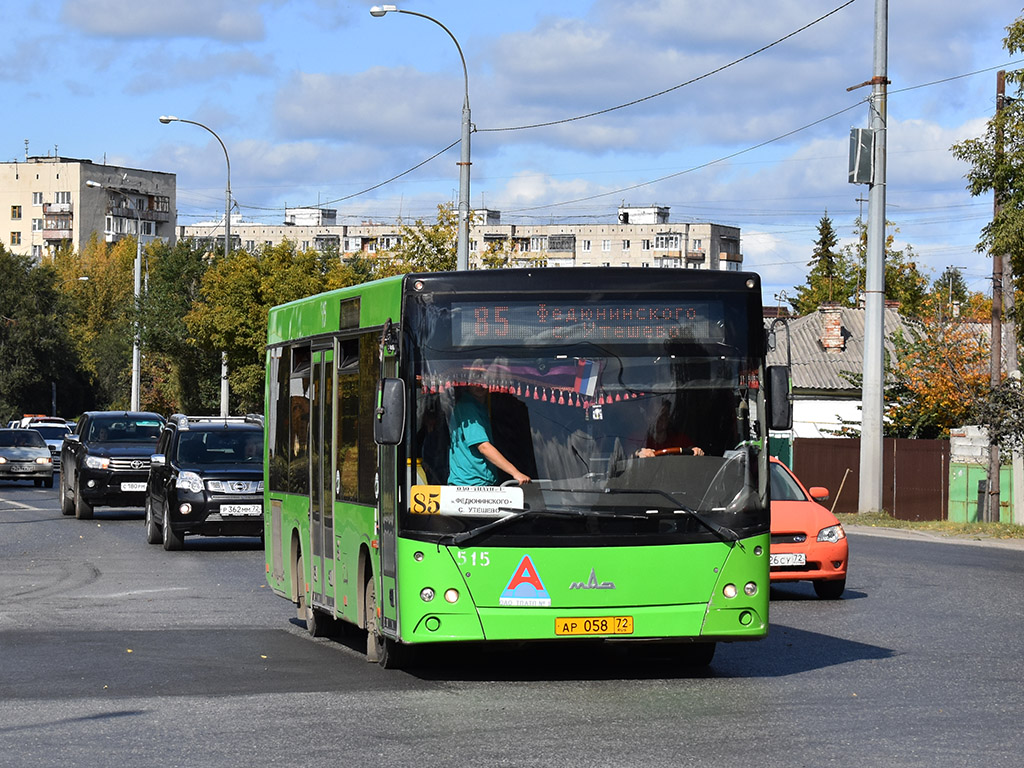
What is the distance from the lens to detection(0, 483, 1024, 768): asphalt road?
8945mm

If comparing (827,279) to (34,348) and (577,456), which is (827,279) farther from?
(577,456)

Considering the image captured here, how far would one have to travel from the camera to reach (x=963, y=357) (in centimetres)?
5472

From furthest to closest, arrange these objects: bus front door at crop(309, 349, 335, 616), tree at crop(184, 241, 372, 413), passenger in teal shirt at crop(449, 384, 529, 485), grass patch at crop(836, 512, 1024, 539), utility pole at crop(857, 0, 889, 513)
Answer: tree at crop(184, 241, 372, 413) < utility pole at crop(857, 0, 889, 513) < grass patch at crop(836, 512, 1024, 539) < bus front door at crop(309, 349, 335, 616) < passenger in teal shirt at crop(449, 384, 529, 485)

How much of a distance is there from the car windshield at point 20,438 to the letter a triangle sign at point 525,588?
40386mm

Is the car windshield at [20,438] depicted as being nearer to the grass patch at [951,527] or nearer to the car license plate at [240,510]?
the grass patch at [951,527]

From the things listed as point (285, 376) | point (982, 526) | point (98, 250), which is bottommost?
point (982, 526)

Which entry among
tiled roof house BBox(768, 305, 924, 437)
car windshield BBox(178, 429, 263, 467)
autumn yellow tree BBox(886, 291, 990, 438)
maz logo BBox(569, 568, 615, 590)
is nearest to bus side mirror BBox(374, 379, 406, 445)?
maz logo BBox(569, 568, 615, 590)

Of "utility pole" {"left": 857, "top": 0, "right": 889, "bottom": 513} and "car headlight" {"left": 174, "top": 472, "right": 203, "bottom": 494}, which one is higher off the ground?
"utility pole" {"left": 857, "top": 0, "right": 889, "bottom": 513}

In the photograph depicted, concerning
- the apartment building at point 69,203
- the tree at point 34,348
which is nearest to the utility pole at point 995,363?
the tree at point 34,348

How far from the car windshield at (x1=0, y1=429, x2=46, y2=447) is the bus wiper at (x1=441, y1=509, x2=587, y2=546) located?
132 feet

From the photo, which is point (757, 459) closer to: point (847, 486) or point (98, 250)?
point (847, 486)

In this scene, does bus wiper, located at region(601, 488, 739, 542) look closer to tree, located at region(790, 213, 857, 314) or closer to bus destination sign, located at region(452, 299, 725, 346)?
bus destination sign, located at region(452, 299, 725, 346)

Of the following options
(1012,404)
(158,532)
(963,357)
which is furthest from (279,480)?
(963,357)

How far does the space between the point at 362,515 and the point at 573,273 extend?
7.08 ft
